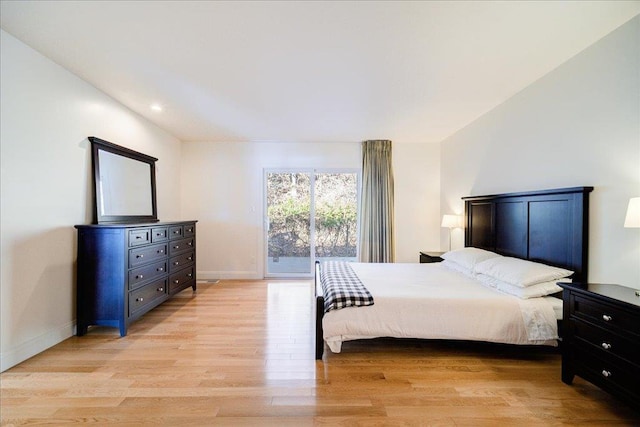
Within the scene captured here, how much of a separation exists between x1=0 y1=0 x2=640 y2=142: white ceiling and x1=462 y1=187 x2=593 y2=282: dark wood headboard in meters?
1.16

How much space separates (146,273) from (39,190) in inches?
46.6

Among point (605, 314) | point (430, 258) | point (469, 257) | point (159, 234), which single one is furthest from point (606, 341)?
point (159, 234)

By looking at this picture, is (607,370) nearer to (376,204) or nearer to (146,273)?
(376,204)

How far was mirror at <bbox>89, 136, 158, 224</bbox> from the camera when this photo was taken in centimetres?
287

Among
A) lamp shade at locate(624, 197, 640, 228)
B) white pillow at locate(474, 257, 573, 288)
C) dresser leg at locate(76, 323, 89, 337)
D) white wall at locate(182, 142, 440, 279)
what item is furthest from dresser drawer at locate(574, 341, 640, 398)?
dresser leg at locate(76, 323, 89, 337)

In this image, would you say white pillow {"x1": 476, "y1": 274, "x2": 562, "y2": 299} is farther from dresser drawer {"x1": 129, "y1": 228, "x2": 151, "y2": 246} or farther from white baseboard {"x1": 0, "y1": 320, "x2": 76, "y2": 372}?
white baseboard {"x1": 0, "y1": 320, "x2": 76, "y2": 372}

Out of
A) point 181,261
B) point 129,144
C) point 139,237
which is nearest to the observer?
point 139,237

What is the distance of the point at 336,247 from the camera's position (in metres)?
4.95

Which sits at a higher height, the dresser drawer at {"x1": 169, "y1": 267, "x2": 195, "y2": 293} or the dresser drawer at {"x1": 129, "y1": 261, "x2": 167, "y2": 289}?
the dresser drawer at {"x1": 129, "y1": 261, "x2": 167, "y2": 289}

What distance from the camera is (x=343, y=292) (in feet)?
7.48

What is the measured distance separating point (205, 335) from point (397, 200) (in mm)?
3679

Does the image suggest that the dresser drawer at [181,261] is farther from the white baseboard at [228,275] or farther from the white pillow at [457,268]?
the white pillow at [457,268]

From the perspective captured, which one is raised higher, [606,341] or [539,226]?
[539,226]

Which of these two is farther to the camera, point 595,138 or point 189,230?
point 189,230
